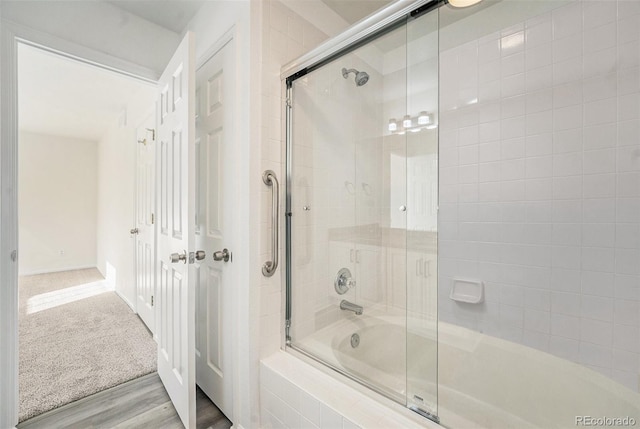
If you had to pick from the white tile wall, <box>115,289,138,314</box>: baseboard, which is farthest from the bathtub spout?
<box>115,289,138,314</box>: baseboard

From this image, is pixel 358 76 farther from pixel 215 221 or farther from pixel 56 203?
pixel 56 203

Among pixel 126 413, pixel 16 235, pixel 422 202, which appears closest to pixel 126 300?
pixel 126 413

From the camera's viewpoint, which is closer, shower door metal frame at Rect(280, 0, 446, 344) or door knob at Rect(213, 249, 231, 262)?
shower door metal frame at Rect(280, 0, 446, 344)

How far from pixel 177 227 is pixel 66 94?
3.15 m

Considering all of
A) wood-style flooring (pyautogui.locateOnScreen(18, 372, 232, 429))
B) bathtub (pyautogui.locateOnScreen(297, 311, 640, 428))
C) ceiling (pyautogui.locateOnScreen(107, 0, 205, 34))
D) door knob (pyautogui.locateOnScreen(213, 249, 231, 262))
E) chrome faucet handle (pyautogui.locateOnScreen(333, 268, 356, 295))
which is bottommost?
wood-style flooring (pyautogui.locateOnScreen(18, 372, 232, 429))

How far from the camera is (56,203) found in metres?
5.11

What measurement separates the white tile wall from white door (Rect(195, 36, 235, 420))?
141 cm

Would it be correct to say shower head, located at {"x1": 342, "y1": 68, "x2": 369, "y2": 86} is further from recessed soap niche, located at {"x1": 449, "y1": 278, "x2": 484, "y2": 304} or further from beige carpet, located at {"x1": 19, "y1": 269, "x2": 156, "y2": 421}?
beige carpet, located at {"x1": 19, "y1": 269, "x2": 156, "y2": 421}

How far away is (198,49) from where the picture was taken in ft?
6.04

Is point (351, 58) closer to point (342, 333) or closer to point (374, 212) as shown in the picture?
point (374, 212)

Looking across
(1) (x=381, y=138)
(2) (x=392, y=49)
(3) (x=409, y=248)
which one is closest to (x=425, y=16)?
(2) (x=392, y=49)

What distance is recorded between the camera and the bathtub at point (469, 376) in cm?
129

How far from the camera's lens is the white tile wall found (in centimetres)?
142

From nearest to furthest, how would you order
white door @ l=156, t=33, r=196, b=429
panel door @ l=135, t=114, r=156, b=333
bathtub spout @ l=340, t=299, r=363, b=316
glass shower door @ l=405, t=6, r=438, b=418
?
glass shower door @ l=405, t=6, r=438, b=418 → white door @ l=156, t=33, r=196, b=429 → bathtub spout @ l=340, t=299, r=363, b=316 → panel door @ l=135, t=114, r=156, b=333
